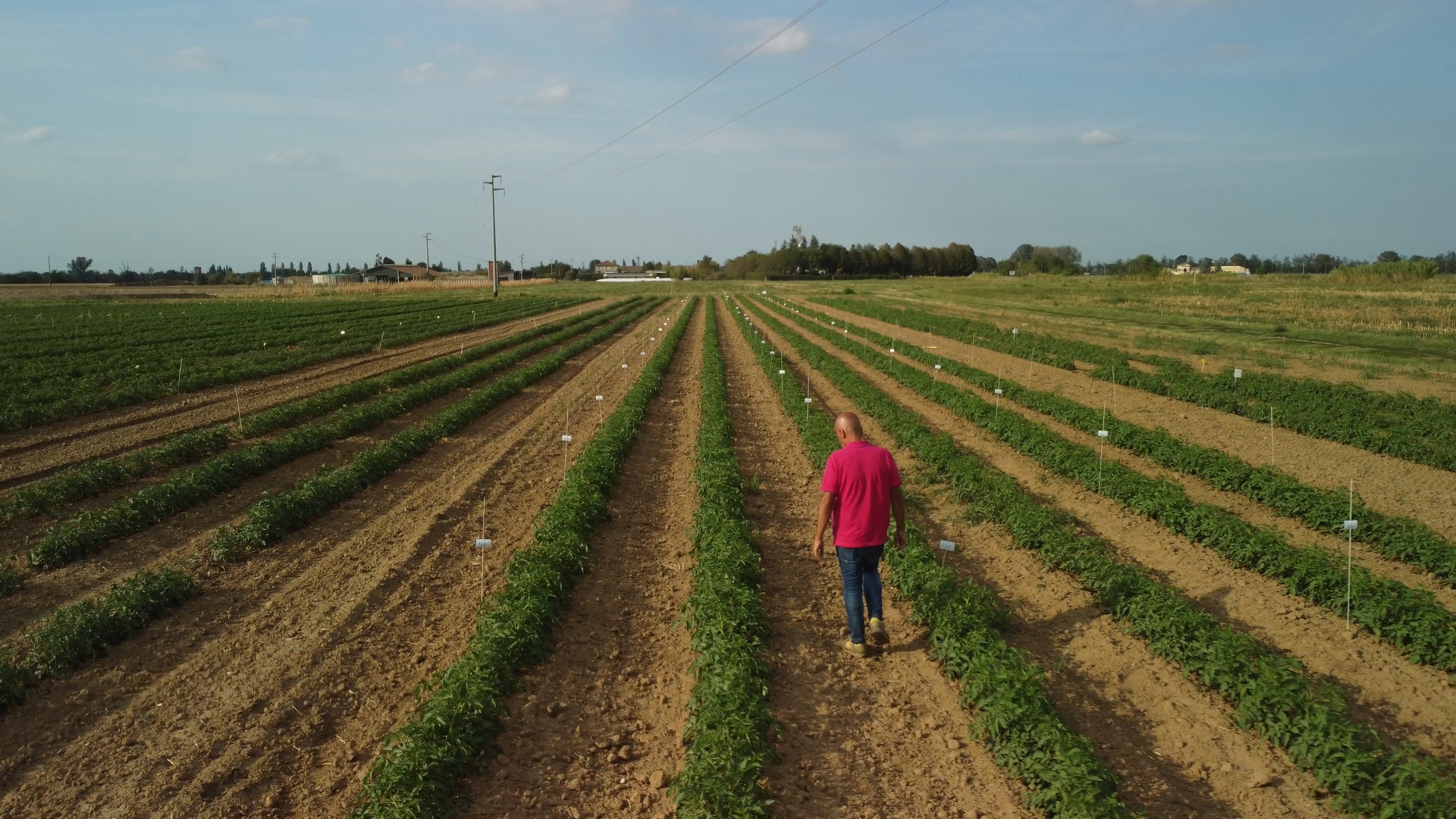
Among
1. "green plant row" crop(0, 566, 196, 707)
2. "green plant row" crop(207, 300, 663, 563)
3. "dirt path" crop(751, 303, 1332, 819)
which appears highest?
"green plant row" crop(207, 300, 663, 563)

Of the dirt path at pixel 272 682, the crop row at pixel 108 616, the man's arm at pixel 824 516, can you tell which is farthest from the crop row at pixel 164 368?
the man's arm at pixel 824 516

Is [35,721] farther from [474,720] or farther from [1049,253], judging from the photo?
[1049,253]

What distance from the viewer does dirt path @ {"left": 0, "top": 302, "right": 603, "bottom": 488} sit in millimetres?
14195

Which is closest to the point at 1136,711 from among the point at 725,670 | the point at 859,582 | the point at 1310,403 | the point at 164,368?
the point at 859,582

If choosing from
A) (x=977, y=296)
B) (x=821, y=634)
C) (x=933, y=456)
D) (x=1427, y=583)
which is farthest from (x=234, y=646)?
(x=977, y=296)

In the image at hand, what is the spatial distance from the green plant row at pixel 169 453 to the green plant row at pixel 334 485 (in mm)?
2551

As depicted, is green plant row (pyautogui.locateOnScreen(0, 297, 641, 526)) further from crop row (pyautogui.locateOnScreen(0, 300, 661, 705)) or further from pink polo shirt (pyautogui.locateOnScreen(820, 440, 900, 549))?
pink polo shirt (pyautogui.locateOnScreen(820, 440, 900, 549))

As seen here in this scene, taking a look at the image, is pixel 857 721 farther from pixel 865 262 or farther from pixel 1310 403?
pixel 865 262

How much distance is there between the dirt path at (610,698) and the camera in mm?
5293

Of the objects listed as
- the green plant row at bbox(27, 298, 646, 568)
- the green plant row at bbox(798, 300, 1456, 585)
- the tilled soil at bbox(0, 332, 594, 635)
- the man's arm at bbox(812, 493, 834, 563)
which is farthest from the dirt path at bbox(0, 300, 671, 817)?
the green plant row at bbox(798, 300, 1456, 585)

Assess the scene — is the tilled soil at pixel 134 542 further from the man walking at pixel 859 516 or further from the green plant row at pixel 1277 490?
the green plant row at pixel 1277 490

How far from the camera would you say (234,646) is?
7.16 m

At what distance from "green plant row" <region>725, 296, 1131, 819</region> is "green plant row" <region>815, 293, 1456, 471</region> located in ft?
35.0

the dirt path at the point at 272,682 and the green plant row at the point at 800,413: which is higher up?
the green plant row at the point at 800,413
